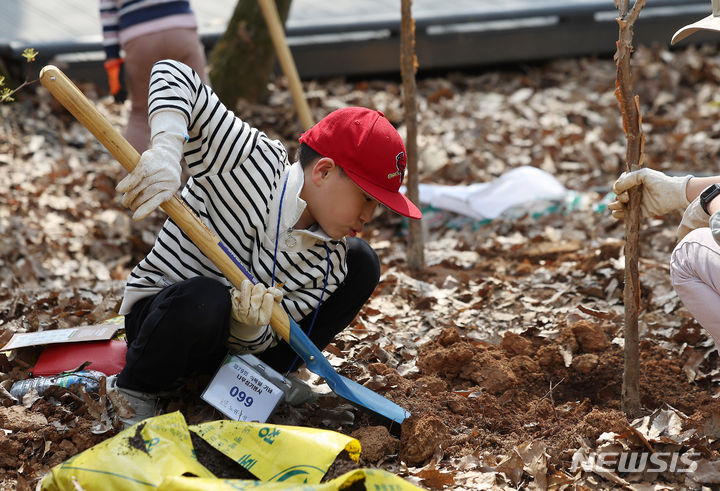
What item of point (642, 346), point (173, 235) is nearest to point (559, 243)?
point (642, 346)

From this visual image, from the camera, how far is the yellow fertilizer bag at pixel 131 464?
6.01 ft

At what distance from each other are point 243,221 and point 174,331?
40 centimetres

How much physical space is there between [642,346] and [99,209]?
3.34 metres

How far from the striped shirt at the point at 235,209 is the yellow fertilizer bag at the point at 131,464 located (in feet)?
2.01

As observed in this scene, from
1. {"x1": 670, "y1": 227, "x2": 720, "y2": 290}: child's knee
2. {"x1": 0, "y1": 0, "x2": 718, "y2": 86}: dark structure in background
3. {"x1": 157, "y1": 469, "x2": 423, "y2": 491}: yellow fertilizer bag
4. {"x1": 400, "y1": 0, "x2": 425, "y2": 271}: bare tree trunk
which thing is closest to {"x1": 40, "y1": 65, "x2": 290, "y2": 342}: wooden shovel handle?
{"x1": 157, "y1": 469, "x2": 423, "y2": 491}: yellow fertilizer bag

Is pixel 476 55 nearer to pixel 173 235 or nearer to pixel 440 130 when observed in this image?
pixel 440 130

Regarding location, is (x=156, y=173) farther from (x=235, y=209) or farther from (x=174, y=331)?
(x=174, y=331)

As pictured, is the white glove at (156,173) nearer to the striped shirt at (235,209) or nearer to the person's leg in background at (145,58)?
the striped shirt at (235,209)

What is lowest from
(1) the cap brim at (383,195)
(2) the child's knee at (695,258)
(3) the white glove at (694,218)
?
(2) the child's knee at (695,258)

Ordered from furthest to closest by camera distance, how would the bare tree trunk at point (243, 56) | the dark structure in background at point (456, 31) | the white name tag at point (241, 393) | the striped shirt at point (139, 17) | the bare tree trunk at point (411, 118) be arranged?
the dark structure in background at point (456, 31)
the bare tree trunk at point (243, 56)
the striped shirt at point (139, 17)
the bare tree trunk at point (411, 118)
the white name tag at point (241, 393)

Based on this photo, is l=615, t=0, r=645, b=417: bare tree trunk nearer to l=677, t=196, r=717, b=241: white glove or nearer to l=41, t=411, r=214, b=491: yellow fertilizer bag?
l=677, t=196, r=717, b=241: white glove

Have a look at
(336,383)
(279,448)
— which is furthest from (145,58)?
(279,448)

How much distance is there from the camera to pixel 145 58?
4.16m

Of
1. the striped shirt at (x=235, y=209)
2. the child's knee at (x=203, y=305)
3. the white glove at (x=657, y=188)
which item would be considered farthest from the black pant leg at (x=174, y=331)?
the white glove at (x=657, y=188)
